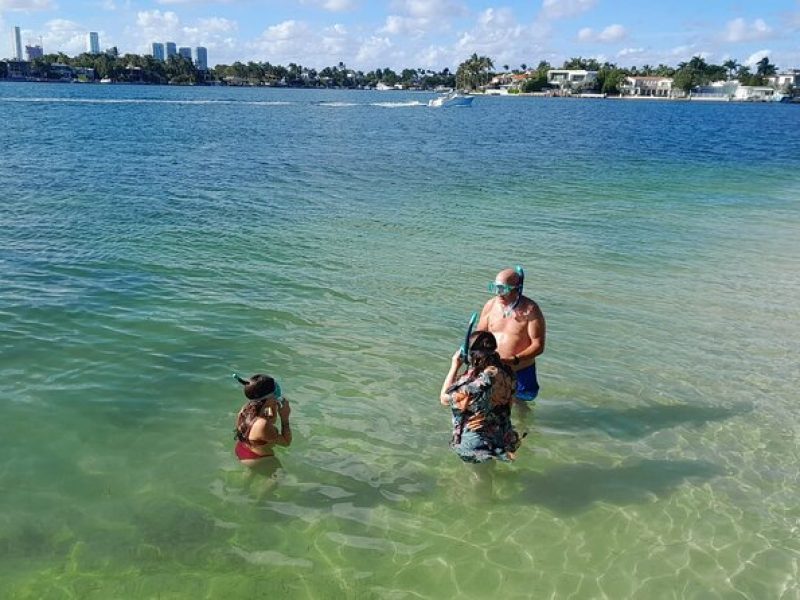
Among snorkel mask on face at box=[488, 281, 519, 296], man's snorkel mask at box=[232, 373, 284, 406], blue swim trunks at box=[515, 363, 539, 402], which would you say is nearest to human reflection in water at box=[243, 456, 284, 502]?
man's snorkel mask at box=[232, 373, 284, 406]

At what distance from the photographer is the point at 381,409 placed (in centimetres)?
800

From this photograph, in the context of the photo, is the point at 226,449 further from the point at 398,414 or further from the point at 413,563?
the point at 413,563

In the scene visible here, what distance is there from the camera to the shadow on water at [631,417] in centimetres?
762

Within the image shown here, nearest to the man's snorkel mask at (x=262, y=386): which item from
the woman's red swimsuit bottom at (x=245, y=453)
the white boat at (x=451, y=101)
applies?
the woman's red swimsuit bottom at (x=245, y=453)

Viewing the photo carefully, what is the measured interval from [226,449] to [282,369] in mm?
2090

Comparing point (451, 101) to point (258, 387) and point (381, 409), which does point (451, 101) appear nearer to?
point (381, 409)

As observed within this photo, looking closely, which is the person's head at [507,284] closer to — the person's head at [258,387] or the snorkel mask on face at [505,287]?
the snorkel mask on face at [505,287]

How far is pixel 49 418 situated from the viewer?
25.0ft

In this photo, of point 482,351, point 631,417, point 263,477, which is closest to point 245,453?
point 263,477

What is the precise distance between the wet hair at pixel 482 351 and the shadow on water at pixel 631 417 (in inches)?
93.7

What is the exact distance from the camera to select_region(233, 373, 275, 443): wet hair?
5.67m

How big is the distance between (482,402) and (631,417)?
3.06m

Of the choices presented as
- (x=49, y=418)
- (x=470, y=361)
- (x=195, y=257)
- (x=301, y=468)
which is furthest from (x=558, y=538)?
(x=195, y=257)

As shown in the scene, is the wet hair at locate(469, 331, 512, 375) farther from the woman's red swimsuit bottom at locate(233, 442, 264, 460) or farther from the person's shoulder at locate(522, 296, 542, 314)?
the woman's red swimsuit bottom at locate(233, 442, 264, 460)
